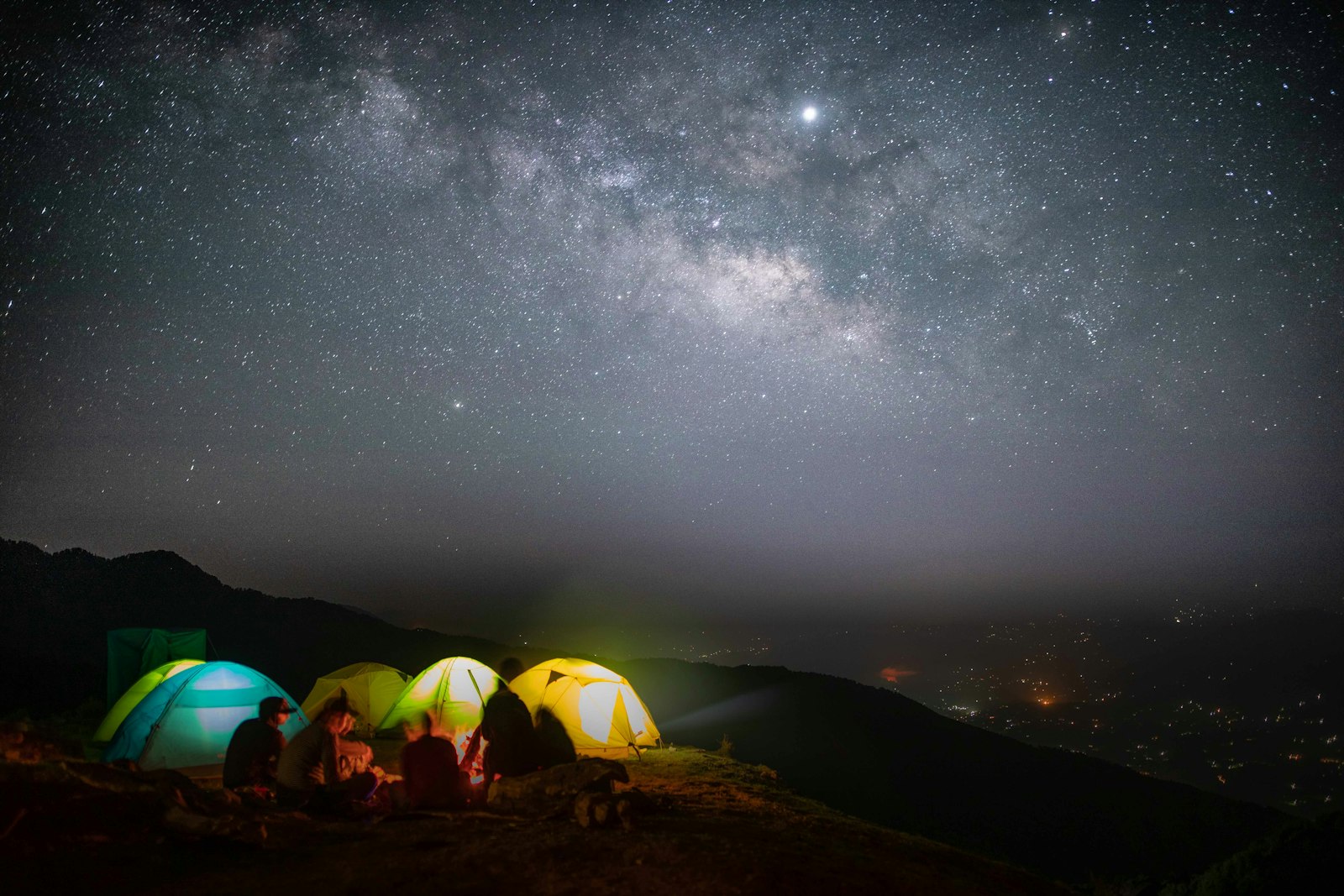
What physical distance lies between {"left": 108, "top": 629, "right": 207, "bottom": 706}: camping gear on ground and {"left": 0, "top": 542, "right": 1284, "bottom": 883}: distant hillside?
2.63 metres

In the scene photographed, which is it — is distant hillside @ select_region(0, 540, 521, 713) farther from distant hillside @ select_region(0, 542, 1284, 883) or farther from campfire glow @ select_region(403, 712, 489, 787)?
campfire glow @ select_region(403, 712, 489, 787)

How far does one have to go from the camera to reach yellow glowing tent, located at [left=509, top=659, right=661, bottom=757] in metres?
12.9

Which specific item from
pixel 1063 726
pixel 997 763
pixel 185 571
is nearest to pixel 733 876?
pixel 997 763

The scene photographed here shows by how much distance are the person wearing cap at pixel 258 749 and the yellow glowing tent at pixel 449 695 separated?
5446mm

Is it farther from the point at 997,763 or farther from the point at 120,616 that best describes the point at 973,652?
the point at 120,616

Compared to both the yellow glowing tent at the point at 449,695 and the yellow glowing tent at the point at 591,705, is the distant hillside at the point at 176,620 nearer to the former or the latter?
the yellow glowing tent at the point at 449,695

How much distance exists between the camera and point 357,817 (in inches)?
252

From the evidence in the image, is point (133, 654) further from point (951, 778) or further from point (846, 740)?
point (951, 778)

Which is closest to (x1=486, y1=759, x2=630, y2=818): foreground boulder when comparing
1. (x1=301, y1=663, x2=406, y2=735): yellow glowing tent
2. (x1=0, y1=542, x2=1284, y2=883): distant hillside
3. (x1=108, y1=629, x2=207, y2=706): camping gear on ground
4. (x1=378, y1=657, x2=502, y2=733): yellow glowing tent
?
(x1=378, y1=657, x2=502, y2=733): yellow glowing tent

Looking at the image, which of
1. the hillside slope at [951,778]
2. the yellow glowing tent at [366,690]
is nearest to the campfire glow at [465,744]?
the yellow glowing tent at [366,690]

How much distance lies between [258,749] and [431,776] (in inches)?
98.4

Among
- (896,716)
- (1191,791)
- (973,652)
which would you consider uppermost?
(896,716)

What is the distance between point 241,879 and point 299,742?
2.93 metres

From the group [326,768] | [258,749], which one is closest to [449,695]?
[258,749]
